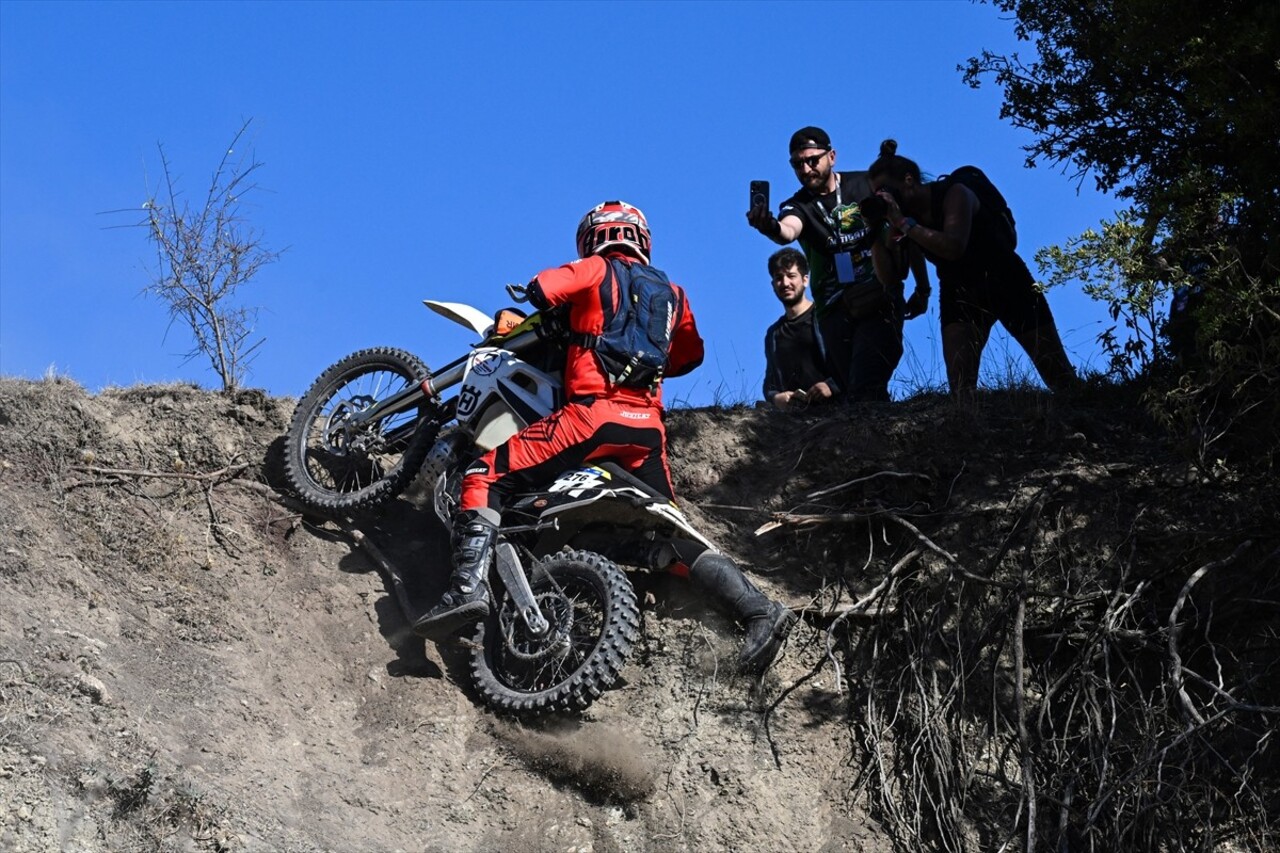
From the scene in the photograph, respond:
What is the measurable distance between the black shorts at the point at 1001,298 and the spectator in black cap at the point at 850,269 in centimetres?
31

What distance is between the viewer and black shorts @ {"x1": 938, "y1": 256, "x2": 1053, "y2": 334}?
10227 mm

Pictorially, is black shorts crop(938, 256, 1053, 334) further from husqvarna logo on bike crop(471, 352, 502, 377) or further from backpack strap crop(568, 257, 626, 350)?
husqvarna logo on bike crop(471, 352, 502, 377)

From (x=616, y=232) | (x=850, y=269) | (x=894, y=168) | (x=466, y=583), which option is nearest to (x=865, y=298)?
(x=850, y=269)

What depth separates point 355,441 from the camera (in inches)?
397

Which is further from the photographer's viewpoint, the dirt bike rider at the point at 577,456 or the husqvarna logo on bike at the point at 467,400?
the husqvarna logo on bike at the point at 467,400

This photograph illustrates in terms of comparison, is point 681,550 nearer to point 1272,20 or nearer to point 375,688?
point 375,688

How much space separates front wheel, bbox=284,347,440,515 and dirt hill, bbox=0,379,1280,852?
0.27m

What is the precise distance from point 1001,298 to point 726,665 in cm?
298

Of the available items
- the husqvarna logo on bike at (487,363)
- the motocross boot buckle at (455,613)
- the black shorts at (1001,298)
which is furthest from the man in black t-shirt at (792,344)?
the motocross boot buckle at (455,613)

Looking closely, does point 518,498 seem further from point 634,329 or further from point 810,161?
point 810,161

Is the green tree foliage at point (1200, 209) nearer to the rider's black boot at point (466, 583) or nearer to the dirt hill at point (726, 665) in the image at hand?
the dirt hill at point (726, 665)

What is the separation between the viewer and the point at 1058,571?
9.21 metres

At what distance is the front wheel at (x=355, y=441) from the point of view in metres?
9.84

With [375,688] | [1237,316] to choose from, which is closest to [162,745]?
[375,688]
